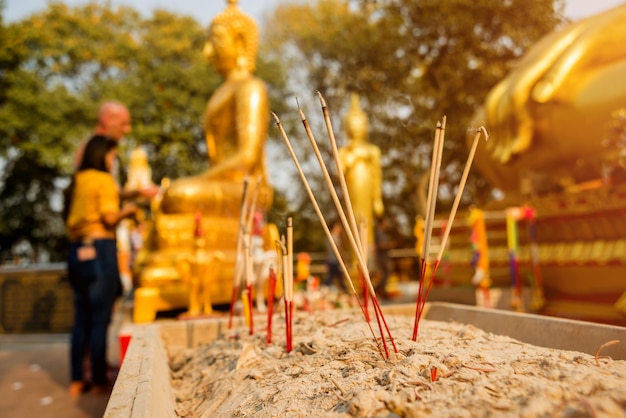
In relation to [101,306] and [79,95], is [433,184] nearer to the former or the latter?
[101,306]

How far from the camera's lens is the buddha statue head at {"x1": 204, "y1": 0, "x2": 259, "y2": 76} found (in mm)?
5113

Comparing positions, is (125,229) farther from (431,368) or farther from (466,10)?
(431,368)

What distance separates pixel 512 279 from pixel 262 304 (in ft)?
6.37

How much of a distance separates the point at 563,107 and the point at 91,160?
3421mm

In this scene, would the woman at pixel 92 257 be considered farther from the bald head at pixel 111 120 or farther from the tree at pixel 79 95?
the tree at pixel 79 95

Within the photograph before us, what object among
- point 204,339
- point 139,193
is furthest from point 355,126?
point 204,339

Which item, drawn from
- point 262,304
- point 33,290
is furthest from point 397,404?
point 33,290

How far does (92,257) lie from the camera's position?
3.04 m

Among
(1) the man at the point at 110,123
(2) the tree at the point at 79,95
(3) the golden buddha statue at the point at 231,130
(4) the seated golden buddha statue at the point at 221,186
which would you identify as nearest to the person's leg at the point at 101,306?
(1) the man at the point at 110,123

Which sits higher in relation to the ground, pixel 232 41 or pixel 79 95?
pixel 79 95

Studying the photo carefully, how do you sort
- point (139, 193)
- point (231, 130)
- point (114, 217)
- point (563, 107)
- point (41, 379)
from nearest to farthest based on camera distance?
point (114, 217) → point (139, 193) → point (41, 379) → point (563, 107) → point (231, 130)

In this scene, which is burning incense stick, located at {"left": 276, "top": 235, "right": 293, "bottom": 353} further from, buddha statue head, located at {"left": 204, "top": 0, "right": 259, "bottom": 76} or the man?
buddha statue head, located at {"left": 204, "top": 0, "right": 259, "bottom": 76}

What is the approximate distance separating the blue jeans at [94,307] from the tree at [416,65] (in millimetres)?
7928

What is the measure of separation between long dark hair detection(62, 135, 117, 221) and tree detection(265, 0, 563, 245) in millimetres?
7712
